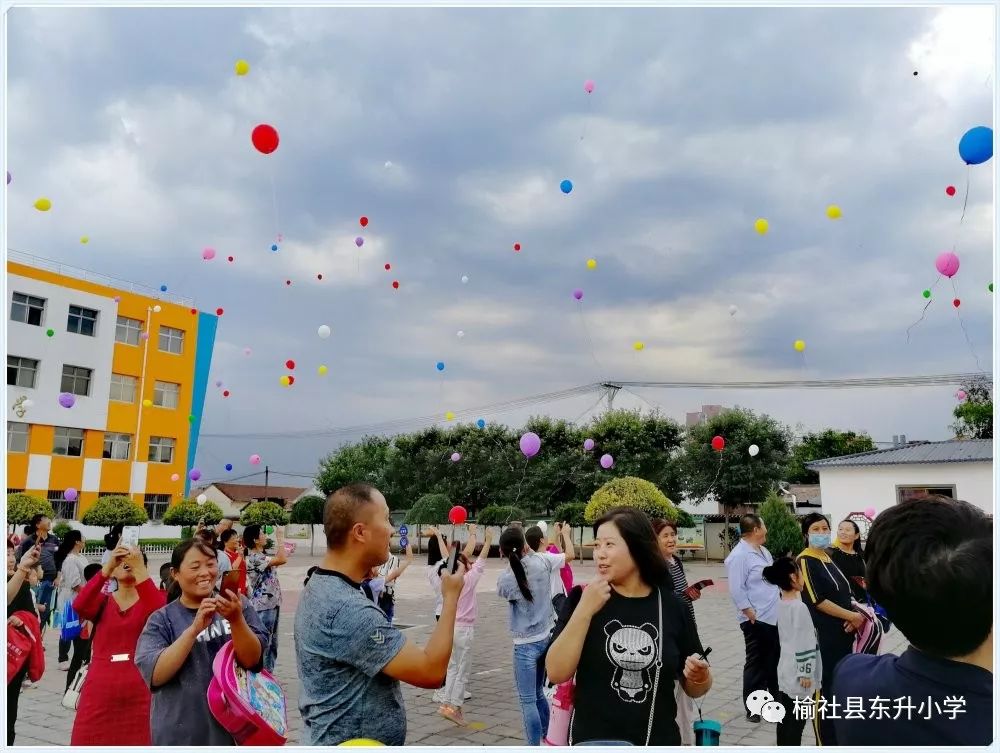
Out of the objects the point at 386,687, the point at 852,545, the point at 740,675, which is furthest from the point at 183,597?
the point at 740,675

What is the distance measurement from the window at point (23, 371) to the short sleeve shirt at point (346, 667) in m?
29.5

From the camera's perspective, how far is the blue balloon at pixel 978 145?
5.03 meters

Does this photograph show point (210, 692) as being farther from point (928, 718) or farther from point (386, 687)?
point (928, 718)

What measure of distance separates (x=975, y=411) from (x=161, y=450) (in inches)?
1391

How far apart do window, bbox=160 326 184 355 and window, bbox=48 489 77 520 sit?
23.1 ft

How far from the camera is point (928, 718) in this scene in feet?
5.27

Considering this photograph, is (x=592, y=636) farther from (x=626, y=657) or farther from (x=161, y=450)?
(x=161, y=450)

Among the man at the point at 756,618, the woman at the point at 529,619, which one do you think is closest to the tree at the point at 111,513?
the woman at the point at 529,619

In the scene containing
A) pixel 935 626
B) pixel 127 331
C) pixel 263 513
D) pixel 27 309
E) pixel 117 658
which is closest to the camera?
pixel 935 626

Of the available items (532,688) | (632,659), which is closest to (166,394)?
(532,688)

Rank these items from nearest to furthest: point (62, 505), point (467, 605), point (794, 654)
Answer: point (794, 654), point (467, 605), point (62, 505)

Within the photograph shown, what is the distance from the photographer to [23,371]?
2662cm

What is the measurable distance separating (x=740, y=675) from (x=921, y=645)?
6119mm

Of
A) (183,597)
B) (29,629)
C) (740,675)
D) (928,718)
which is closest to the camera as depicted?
(928,718)
